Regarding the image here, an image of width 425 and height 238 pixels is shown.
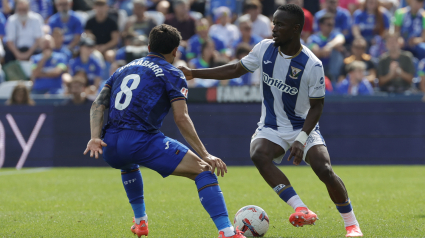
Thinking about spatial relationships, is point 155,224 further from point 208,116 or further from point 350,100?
point 350,100

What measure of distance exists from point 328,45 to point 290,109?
8.71 m

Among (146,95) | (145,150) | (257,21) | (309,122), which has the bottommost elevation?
(257,21)

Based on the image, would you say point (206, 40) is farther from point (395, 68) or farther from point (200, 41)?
point (395, 68)

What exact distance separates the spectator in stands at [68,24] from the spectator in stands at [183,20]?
262 cm

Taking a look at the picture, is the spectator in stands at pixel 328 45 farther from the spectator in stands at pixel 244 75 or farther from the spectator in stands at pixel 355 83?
the spectator in stands at pixel 244 75

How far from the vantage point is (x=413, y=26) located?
48.5 ft

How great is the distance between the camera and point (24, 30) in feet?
49.4

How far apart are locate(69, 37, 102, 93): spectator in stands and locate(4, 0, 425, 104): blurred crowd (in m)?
0.03

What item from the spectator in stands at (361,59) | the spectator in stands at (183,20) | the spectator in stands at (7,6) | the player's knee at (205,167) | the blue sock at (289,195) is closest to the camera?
the player's knee at (205,167)

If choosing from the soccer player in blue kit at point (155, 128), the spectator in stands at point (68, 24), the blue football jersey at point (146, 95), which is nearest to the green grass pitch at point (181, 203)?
the soccer player in blue kit at point (155, 128)

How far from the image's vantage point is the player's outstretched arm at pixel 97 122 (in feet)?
16.1

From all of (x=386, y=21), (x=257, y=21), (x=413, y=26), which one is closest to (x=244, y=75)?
(x=257, y=21)

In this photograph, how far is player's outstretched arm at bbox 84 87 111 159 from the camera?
193 inches

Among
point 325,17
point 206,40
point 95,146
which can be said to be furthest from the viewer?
point 325,17
